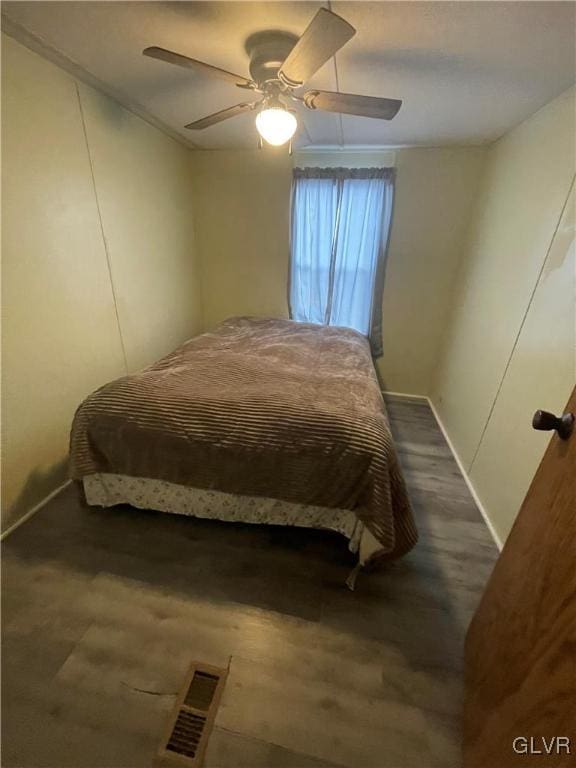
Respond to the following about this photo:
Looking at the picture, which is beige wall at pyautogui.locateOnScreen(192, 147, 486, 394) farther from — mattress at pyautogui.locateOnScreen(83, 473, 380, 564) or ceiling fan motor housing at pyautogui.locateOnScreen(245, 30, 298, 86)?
mattress at pyautogui.locateOnScreen(83, 473, 380, 564)

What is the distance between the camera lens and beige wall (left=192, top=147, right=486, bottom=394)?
2.92 metres

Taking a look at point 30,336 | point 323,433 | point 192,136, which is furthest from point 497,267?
point 30,336

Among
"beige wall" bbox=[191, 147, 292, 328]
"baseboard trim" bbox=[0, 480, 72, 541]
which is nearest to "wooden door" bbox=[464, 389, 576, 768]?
"baseboard trim" bbox=[0, 480, 72, 541]

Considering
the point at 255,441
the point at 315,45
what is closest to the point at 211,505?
the point at 255,441

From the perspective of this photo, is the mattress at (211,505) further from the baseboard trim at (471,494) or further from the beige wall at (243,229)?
the beige wall at (243,229)

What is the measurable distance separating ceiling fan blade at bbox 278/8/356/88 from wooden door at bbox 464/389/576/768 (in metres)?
1.29

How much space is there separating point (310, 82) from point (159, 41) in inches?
31.8

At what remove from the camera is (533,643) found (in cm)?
76

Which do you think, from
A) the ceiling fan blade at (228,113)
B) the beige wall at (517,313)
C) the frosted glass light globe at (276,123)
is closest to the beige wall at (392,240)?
the beige wall at (517,313)

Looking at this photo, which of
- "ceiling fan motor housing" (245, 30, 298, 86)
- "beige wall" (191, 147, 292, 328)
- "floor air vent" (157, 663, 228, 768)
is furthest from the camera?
"beige wall" (191, 147, 292, 328)

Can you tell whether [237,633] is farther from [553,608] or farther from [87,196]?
[87,196]

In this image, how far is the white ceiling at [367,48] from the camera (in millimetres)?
1284

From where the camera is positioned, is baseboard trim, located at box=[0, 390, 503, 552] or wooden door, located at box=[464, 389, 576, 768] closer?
wooden door, located at box=[464, 389, 576, 768]

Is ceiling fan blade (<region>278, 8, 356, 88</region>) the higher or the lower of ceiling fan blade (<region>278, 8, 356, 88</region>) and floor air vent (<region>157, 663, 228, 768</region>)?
the higher
